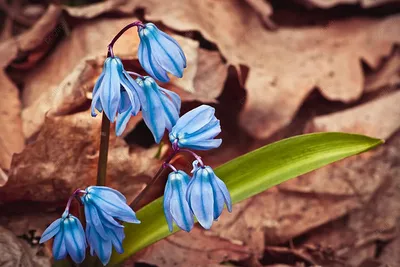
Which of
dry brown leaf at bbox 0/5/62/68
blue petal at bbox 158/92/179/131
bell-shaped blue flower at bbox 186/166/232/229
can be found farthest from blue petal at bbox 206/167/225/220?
dry brown leaf at bbox 0/5/62/68

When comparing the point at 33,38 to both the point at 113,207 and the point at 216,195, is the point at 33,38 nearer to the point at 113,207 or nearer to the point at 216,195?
the point at 113,207

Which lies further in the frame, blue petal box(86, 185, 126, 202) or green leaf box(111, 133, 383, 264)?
green leaf box(111, 133, 383, 264)

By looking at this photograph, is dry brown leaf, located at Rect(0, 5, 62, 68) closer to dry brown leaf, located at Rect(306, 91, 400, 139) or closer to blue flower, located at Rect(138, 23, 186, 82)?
dry brown leaf, located at Rect(306, 91, 400, 139)

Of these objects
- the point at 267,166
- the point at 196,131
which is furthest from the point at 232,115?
the point at 196,131

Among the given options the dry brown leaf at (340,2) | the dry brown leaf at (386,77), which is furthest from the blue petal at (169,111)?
the dry brown leaf at (340,2)

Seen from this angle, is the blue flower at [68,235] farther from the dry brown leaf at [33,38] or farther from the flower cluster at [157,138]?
the dry brown leaf at [33,38]

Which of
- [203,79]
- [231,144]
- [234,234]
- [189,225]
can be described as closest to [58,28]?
[203,79]
